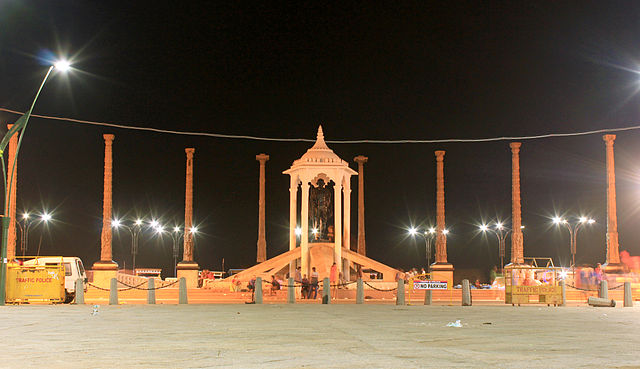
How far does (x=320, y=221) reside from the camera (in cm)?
4919

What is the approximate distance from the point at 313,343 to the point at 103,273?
37.1m

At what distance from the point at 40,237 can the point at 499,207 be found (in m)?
40.7

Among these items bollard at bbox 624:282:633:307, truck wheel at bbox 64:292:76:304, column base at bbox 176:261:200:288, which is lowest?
truck wheel at bbox 64:292:76:304

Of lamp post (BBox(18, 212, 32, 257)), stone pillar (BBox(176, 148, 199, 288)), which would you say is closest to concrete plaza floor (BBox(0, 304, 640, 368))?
stone pillar (BBox(176, 148, 199, 288))

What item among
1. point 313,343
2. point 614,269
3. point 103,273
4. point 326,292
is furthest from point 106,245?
point 313,343

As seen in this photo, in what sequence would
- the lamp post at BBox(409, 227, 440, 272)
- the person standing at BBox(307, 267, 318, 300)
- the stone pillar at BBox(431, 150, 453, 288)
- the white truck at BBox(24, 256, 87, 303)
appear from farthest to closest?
1. the lamp post at BBox(409, 227, 440, 272)
2. the stone pillar at BBox(431, 150, 453, 288)
3. the white truck at BBox(24, 256, 87, 303)
4. the person standing at BBox(307, 267, 318, 300)

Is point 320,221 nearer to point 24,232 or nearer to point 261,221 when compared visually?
point 261,221

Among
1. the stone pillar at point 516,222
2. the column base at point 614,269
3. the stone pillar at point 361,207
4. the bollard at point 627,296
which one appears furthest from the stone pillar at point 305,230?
the column base at point 614,269

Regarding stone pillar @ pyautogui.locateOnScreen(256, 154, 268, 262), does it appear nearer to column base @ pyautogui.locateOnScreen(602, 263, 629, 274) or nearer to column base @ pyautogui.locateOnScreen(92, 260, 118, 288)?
column base @ pyautogui.locateOnScreen(92, 260, 118, 288)

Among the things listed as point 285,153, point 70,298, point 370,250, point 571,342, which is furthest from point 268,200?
point 571,342

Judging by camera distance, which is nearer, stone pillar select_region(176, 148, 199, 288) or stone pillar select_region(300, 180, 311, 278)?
stone pillar select_region(300, 180, 311, 278)

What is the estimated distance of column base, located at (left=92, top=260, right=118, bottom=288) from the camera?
156ft

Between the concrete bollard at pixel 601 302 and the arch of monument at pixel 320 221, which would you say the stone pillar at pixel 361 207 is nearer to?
the arch of monument at pixel 320 221

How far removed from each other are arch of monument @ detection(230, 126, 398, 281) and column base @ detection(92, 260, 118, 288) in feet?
26.7
